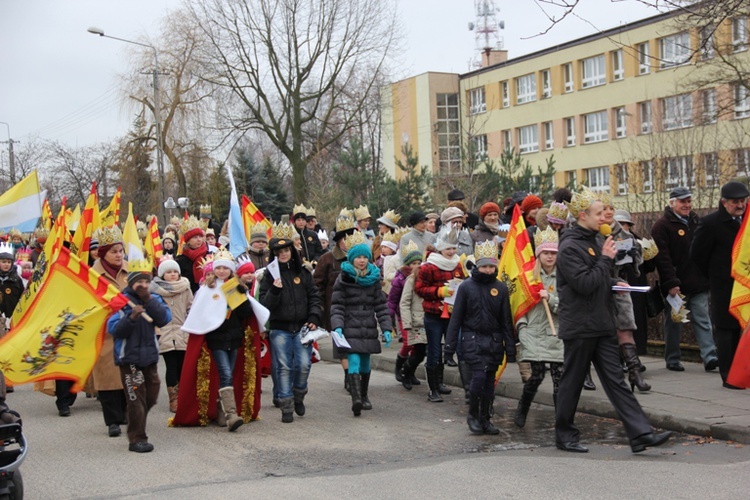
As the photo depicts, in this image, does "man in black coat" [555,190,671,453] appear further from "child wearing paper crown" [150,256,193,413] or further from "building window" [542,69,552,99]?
"building window" [542,69,552,99]

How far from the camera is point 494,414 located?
10297mm

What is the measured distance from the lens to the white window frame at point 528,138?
59.0m

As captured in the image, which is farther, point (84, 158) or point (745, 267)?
point (84, 158)

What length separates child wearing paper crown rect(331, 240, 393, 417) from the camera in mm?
10625

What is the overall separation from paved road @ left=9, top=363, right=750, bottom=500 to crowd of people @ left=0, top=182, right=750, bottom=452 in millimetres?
281

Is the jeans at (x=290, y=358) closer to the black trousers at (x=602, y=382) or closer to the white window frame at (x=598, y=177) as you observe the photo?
the black trousers at (x=602, y=382)

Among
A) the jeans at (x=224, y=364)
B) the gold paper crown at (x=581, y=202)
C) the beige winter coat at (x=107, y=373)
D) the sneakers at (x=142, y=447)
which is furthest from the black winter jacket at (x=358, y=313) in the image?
the gold paper crown at (x=581, y=202)

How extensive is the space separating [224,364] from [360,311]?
5.44 feet

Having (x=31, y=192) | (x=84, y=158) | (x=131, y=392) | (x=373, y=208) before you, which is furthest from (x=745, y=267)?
(x=84, y=158)

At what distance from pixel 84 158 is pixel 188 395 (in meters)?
50.8

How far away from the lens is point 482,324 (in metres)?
9.30

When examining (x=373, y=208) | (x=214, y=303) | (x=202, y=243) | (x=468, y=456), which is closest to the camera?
(x=468, y=456)

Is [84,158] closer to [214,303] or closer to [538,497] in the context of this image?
[214,303]

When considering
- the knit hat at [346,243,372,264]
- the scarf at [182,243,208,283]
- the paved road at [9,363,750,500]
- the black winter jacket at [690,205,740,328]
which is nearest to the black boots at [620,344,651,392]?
the paved road at [9,363,750,500]
